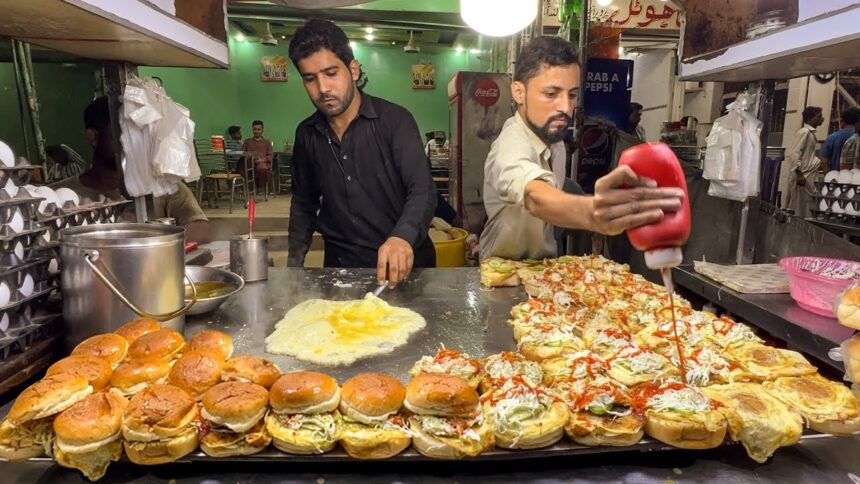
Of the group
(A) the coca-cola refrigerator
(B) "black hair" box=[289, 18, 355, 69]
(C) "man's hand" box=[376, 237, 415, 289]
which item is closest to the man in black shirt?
(B) "black hair" box=[289, 18, 355, 69]

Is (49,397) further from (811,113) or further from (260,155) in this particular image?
(260,155)

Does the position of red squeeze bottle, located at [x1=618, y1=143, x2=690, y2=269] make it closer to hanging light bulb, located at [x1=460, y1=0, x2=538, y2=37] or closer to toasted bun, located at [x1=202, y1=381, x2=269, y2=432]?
toasted bun, located at [x1=202, y1=381, x2=269, y2=432]

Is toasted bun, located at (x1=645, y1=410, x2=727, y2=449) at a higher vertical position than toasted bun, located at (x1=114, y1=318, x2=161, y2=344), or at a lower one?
lower

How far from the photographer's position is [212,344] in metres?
1.69

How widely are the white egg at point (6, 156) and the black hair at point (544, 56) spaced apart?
2.45 m

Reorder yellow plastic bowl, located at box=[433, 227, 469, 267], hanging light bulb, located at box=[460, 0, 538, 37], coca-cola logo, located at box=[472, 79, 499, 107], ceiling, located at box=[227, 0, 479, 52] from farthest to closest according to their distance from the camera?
ceiling, located at box=[227, 0, 479, 52], coca-cola logo, located at box=[472, 79, 499, 107], yellow plastic bowl, located at box=[433, 227, 469, 267], hanging light bulb, located at box=[460, 0, 538, 37]

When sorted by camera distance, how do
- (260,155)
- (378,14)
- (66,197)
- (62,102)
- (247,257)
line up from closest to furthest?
(66,197) < (247,257) < (378,14) < (62,102) < (260,155)

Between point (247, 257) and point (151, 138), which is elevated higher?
point (151, 138)

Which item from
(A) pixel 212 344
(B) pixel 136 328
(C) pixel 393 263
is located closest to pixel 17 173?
(B) pixel 136 328

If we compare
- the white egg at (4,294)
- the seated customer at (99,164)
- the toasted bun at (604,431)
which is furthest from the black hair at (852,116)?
the white egg at (4,294)

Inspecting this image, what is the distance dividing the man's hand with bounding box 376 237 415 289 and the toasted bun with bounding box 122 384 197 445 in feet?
4.73

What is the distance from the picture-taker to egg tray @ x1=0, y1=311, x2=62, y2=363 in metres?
1.59

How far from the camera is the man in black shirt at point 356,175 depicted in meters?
3.42

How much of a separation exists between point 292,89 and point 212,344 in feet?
56.7
